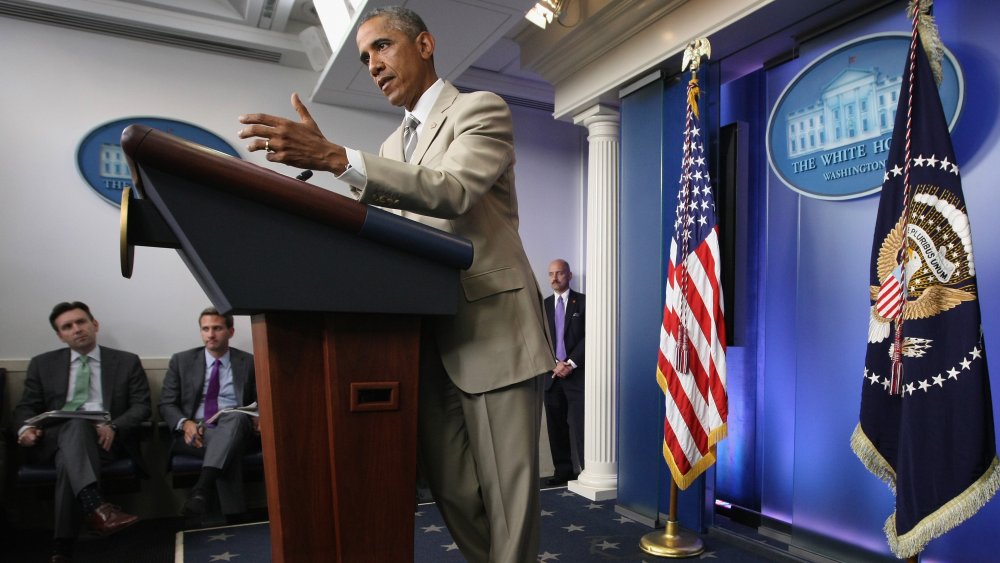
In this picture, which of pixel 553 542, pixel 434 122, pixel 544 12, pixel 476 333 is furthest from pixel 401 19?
pixel 544 12

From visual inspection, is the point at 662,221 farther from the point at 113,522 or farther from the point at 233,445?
the point at 113,522

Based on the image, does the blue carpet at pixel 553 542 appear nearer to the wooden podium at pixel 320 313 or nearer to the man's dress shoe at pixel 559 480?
the man's dress shoe at pixel 559 480

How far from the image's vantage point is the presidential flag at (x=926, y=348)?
6.32 feet

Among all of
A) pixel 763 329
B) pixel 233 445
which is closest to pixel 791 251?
pixel 763 329

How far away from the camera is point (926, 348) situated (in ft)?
6.59

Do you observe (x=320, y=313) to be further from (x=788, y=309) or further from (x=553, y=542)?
(x=788, y=309)

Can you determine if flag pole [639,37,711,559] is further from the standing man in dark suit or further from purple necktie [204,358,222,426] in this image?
purple necktie [204,358,222,426]

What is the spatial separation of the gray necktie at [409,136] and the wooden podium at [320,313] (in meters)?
0.43

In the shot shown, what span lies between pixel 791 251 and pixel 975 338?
1339mm

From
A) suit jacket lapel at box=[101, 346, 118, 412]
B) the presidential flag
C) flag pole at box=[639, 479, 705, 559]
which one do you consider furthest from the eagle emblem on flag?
suit jacket lapel at box=[101, 346, 118, 412]

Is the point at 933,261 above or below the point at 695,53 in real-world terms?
below

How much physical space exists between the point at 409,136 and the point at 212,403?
3.07 metres

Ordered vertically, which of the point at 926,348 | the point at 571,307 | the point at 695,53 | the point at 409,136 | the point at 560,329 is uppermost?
the point at 695,53

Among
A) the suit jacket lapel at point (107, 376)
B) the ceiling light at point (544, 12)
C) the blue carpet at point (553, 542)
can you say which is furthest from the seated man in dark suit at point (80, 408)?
the ceiling light at point (544, 12)
